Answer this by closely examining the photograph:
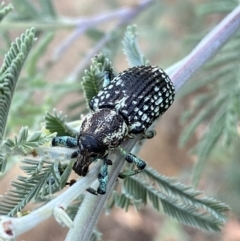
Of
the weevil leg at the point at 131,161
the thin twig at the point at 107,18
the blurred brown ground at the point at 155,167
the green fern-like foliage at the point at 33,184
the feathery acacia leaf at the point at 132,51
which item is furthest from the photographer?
the blurred brown ground at the point at 155,167

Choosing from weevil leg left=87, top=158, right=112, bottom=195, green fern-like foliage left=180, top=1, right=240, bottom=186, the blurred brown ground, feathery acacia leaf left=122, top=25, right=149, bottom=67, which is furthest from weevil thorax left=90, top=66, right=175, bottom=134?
the blurred brown ground

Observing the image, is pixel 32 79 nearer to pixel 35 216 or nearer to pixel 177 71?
pixel 177 71

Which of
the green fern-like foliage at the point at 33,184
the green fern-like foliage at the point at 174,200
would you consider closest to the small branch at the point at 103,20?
the green fern-like foliage at the point at 174,200

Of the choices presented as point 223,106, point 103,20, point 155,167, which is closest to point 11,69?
point 223,106

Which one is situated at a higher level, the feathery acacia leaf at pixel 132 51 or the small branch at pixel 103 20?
the small branch at pixel 103 20

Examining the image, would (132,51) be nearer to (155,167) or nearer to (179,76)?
(179,76)

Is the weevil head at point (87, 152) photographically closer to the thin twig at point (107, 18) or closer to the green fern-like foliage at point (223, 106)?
the green fern-like foliage at point (223, 106)

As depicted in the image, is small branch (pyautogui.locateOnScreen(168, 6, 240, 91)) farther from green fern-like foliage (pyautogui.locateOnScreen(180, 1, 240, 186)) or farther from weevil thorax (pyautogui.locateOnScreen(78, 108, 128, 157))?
green fern-like foliage (pyautogui.locateOnScreen(180, 1, 240, 186))
